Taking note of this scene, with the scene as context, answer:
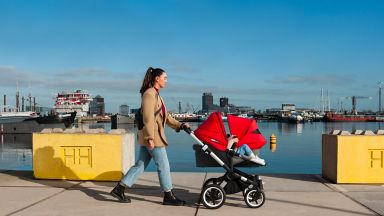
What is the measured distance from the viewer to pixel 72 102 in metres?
148

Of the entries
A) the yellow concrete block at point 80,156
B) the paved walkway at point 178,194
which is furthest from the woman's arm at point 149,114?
the yellow concrete block at point 80,156

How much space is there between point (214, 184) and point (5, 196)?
3264mm

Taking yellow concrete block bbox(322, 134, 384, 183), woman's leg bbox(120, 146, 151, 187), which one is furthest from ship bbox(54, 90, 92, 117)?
woman's leg bbox(120, 146, 151, 187)

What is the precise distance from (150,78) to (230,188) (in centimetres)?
194

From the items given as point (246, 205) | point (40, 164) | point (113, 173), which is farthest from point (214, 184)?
point (40, 164)

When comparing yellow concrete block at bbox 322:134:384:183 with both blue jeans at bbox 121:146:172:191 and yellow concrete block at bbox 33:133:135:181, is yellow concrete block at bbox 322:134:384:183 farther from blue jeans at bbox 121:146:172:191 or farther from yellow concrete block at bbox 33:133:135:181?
yellow concrete block at bbox 33:133:135:181

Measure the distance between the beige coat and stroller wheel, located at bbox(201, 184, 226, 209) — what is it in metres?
0.90

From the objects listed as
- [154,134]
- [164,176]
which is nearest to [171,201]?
[164,176]

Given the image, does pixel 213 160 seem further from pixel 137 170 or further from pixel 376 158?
pixel 376 158

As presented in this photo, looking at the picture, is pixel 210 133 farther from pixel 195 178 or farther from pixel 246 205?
pixel 195 178

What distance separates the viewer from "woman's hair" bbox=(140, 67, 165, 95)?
20.8 ft

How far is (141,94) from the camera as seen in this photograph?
250 inches

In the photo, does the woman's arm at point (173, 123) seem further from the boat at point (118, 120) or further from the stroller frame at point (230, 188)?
the boat at point (118, 120)

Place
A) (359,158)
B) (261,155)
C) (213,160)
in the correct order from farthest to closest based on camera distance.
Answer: (261,155) < (359,158) < (213,160)
